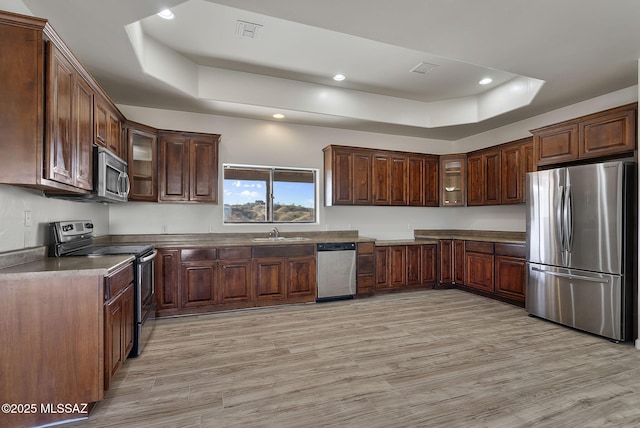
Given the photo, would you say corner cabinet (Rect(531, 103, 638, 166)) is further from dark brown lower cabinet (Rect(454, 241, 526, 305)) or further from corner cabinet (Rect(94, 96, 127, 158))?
corner cabinet (Rect(94, 96, 127, 158))

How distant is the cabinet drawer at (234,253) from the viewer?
159 inches

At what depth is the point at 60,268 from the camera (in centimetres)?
197

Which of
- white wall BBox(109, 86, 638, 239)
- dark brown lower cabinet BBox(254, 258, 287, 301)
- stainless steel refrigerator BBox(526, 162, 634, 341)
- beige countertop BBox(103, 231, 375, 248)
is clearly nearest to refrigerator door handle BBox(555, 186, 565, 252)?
stainless steel refrigerator BBox(526, 162, 634, 341)

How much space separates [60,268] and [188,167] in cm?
244

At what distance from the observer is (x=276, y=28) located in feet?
10.2

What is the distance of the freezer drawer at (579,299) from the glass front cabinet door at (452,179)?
193 centimetres

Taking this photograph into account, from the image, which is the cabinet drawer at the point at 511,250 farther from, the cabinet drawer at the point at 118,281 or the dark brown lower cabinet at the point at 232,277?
the cabinet drawer at the point at 118,281

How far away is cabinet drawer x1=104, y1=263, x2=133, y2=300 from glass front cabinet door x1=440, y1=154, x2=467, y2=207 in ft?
16.1

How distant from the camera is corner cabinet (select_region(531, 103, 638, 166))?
3184 millimetres

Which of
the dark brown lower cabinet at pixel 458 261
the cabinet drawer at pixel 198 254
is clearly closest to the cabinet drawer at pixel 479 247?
the dark brown lower cabinet at pixel 458 261

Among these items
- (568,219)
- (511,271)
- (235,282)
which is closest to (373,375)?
(235,282)

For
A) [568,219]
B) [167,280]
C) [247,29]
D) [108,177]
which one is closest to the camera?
[108,177]

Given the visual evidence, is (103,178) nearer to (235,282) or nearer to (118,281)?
(118,281)

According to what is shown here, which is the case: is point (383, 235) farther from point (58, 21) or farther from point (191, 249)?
point (58, 21)
